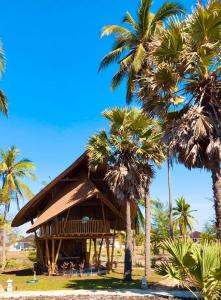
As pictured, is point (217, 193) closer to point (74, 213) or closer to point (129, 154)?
point (129, 154)

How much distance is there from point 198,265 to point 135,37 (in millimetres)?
17686

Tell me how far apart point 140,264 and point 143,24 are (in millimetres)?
21326

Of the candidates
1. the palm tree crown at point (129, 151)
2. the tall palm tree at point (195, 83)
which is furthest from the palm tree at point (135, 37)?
the tall palm tree at point (195, 83)

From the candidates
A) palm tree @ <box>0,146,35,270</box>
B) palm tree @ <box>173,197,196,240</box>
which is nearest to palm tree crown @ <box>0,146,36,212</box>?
palm tree @ <box>0,146,35,270</box>

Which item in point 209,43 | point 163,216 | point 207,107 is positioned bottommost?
point 163,216

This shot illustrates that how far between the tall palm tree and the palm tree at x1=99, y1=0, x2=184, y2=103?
27.7 feet

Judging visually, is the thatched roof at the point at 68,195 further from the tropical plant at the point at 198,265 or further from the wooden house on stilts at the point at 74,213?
the tropical plant at the point at 198,265

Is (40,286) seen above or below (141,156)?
below

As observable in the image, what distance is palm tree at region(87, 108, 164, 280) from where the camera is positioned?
→ 2248 centimetres

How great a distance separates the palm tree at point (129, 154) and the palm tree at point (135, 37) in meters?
2.65

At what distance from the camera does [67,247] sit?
3244 cm

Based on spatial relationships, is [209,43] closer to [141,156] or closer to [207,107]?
[207,107]

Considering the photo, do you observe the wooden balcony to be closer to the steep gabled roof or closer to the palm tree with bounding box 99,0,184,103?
the steep gabled roof

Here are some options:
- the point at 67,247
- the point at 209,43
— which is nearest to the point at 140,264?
the point at 67,247
